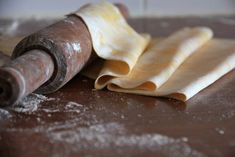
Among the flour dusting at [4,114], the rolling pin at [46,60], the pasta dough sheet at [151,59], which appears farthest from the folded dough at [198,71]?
the flour dusting at [4,114]

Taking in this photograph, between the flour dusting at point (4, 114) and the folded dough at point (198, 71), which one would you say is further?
the folded dough at point (198, 71)

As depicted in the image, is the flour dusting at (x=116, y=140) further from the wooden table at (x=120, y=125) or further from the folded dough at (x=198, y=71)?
the folded dough at (x=198, y=71)

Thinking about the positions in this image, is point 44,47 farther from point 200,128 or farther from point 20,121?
point 200,128

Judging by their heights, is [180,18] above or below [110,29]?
below

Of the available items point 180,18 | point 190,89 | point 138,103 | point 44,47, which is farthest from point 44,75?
point 180,18

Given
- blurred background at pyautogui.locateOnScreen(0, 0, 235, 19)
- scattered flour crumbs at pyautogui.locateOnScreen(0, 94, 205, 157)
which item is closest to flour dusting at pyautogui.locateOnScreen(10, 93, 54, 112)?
scattered flour crumbs at pyautogui.locateOnScreen(0, 94, 205, 157)

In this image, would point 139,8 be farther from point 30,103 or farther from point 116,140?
point 116,140

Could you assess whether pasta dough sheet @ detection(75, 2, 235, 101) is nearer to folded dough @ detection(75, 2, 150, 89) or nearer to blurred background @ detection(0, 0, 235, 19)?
folded dough @ detection(75, 2, 150, 89)
